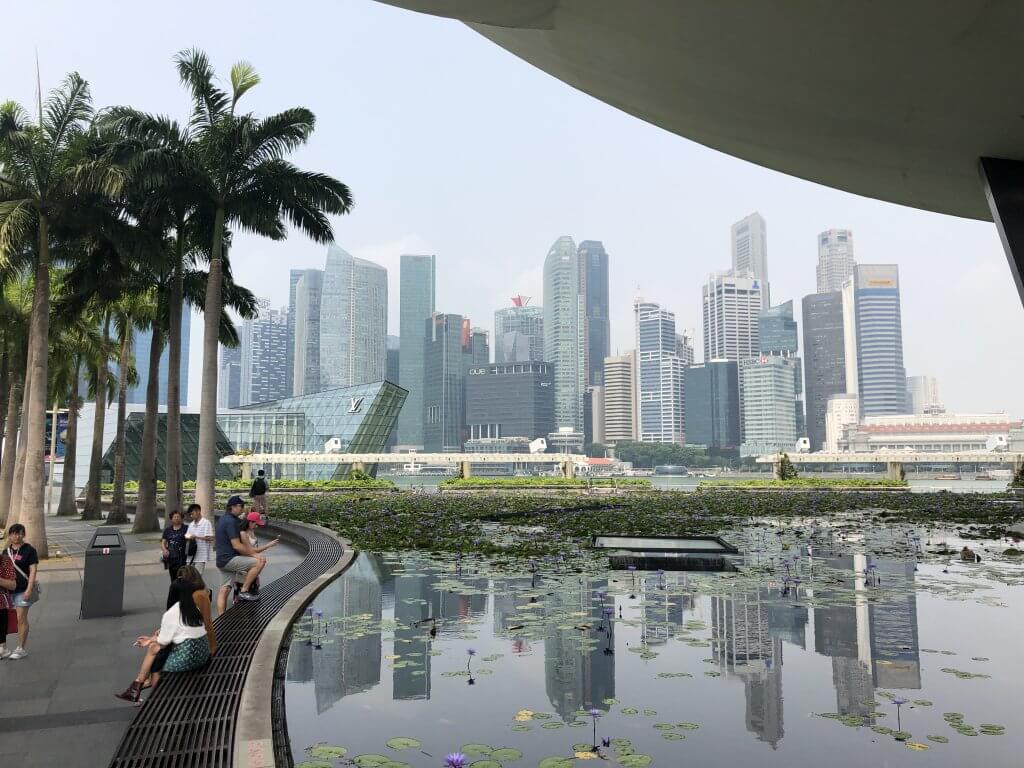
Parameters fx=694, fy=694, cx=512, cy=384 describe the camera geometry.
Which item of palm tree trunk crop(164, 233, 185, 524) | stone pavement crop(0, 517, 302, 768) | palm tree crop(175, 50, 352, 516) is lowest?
stone pavement crop(0, 517, 302, 768)

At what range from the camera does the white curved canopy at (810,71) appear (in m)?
4.15

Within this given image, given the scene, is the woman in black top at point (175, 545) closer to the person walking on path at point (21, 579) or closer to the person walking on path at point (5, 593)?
the person walking on path at point (21, 579)

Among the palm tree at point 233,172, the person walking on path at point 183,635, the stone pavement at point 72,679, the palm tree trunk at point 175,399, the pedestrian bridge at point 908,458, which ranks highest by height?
the palm tree at point 233,172

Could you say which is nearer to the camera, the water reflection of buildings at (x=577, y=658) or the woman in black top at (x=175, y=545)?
the water reflection of buildings at (x=577, y=658)

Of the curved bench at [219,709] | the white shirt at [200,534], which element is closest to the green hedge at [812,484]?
the white shirt at [200,534]

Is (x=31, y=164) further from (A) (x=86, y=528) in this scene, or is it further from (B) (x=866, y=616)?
(B) (x=866, y=616)

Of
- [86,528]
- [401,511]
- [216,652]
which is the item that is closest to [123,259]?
[86,528]

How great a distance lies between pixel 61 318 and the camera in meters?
18.1

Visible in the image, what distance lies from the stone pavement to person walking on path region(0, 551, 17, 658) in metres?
0.21

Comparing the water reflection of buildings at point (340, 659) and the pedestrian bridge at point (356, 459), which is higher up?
the pedestrian bridge at point (356, 459)

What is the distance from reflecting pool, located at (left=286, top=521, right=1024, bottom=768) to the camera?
4.61m

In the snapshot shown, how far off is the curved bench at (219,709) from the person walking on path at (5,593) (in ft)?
6.27

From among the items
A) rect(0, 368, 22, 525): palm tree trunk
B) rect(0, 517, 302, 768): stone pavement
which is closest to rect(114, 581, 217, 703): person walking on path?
rect(0, 517, 302, 768): stone pavement

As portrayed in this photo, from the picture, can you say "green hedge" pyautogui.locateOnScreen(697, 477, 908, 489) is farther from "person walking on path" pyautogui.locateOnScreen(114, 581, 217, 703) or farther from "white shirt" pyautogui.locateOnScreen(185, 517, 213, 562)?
"person walking on path" pyautogui.locateOnScreen(114, 581, 217, 703)
